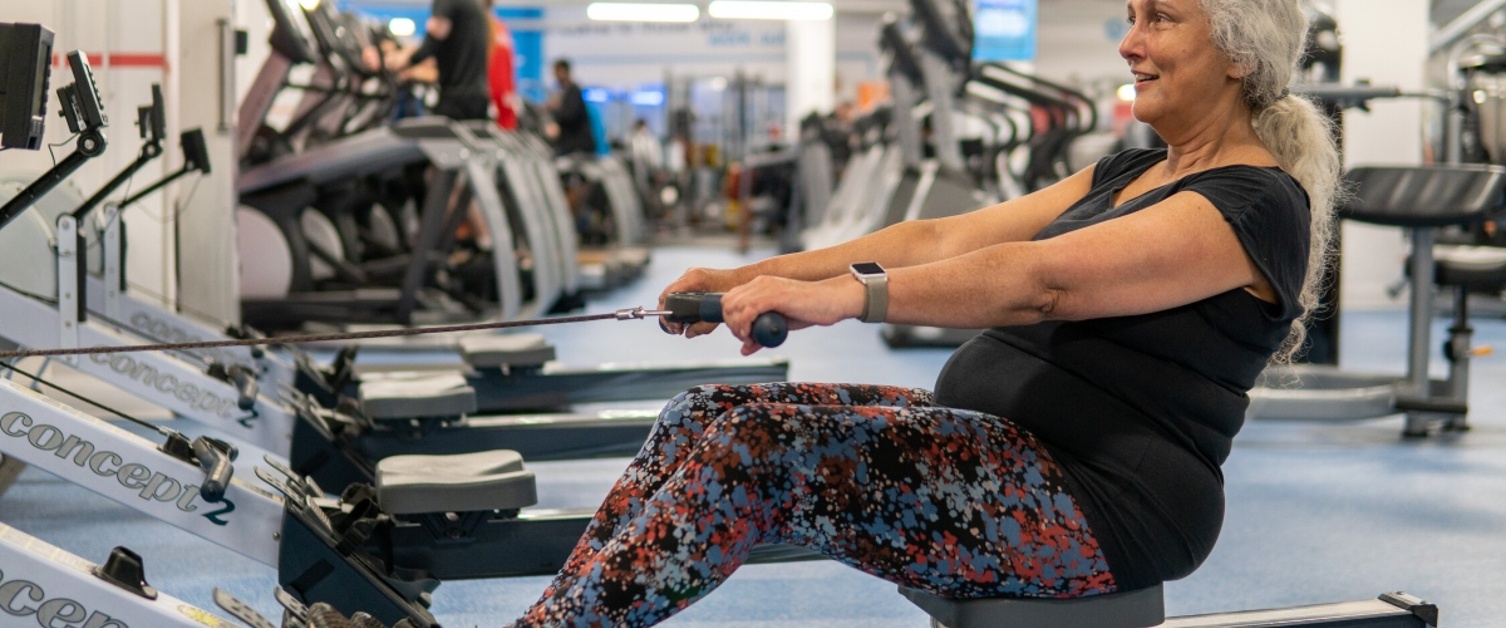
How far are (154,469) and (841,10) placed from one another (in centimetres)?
1717

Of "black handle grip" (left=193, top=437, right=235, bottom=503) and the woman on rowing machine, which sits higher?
the woman on rowing machine

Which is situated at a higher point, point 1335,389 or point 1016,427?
point 1016,427

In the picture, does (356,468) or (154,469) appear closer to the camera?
(154,469)

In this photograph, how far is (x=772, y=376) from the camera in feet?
11.9

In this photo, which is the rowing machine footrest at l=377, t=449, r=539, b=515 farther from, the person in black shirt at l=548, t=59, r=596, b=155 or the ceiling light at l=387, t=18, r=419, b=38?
the ceiling light at l=387, t=18, r=419, b=38

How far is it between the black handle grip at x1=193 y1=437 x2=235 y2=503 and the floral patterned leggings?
2.68 ft

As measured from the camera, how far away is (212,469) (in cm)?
204

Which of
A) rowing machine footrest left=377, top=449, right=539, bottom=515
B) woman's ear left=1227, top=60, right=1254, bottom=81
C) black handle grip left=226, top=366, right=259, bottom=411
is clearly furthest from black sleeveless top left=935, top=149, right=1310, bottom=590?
black handle grip left=226, top=366, right=259, bottom=411

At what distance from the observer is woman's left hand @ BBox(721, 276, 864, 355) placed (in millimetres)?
1307

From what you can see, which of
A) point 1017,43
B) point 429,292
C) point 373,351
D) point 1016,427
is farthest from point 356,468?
point 1017,43

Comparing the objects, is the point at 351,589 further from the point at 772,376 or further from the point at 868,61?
the point at 868,61

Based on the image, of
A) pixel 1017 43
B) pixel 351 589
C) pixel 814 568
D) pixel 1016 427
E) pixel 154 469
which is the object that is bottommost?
pixel 814 568

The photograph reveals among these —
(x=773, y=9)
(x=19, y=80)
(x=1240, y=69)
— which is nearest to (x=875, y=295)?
(x=1240, y=69)

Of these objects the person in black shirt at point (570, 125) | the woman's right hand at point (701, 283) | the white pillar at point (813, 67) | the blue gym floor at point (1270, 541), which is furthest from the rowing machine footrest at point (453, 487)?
the white pillar at point (813, 67)
